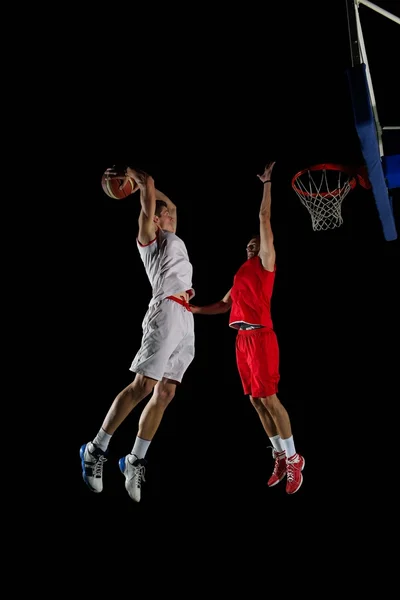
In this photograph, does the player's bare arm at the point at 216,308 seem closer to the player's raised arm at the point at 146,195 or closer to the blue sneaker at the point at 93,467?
the player's raised arm at the point at 146,195

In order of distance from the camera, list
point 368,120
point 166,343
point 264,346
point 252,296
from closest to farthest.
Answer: point 368,120, point 166,343, point 264,346, point 252,296

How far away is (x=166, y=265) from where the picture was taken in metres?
3.86

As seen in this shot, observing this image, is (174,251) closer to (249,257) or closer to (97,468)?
(249,257)

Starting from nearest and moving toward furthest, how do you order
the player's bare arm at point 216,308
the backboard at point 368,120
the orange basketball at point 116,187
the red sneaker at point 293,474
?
1. the backboard at point 368,120
2. the orange basketball at point 116,187
3. the red sneaker at point 293,474
4. the player's bare arm at point 216,308

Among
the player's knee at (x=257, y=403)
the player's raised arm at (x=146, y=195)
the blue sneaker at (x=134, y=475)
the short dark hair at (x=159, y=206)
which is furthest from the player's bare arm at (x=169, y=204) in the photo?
the blue sneaker at (x=134, y=475)

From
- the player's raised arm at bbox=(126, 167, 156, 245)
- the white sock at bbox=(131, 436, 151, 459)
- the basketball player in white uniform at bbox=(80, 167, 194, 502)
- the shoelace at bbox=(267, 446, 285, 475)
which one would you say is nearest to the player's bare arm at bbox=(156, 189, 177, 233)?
the basketball player in white uniform at bbox=(80, 167, 194, 502)

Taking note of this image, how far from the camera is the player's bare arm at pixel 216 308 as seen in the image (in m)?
4.68

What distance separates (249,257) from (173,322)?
1.06 metres

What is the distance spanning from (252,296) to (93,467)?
5.41 ft

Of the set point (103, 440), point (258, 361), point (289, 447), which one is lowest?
point (289, 447)

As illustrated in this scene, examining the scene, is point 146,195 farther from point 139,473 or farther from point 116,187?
point 139,473

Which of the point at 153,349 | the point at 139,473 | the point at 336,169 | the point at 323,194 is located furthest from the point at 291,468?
the point at 336,169

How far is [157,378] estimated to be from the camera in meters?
3.58

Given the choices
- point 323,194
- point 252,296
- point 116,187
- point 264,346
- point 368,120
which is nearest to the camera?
point 368,120
